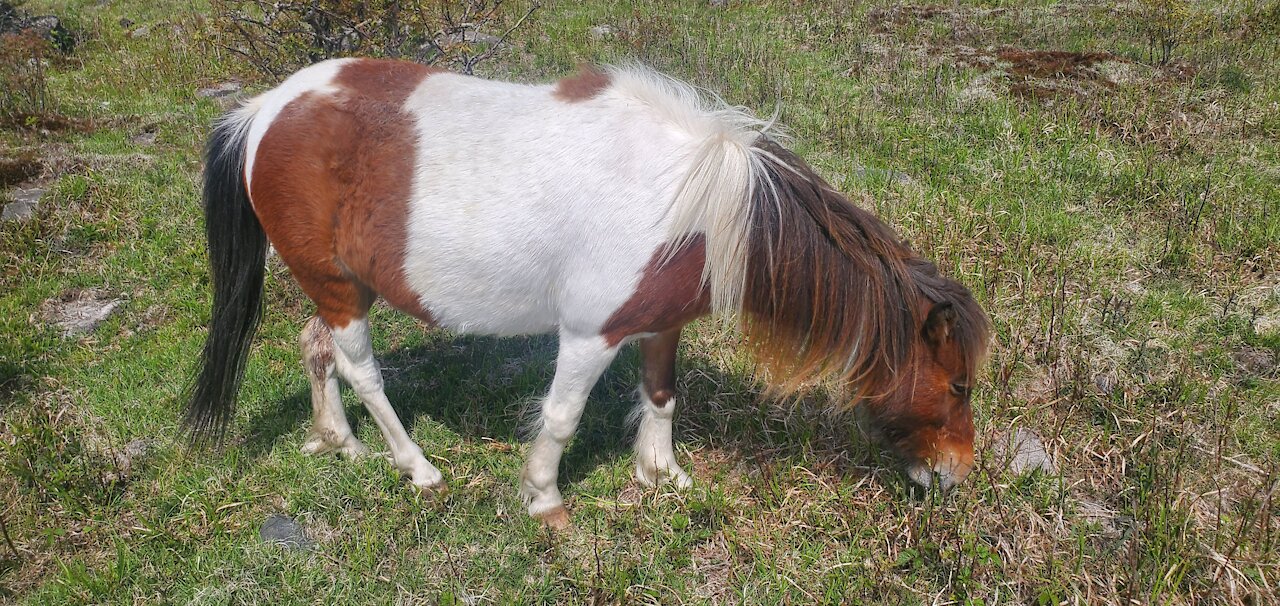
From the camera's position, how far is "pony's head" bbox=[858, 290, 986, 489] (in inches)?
97.9

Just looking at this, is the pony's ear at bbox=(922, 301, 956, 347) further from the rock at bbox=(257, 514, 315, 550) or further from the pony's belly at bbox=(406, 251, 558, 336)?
the rock at bbox=(257, 514, 315, 550)

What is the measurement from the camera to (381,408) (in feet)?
10.6

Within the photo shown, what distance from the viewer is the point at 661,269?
2.51 metres

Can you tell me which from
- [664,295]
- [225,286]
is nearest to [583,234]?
[664,295]

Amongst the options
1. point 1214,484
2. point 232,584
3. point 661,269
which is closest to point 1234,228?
point 1214,484

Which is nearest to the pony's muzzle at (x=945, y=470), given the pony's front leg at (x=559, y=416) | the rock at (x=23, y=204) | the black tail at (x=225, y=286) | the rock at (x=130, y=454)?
the pony's front leg at (x=559, y=416)

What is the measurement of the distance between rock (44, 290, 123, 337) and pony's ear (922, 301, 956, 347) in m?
4.55

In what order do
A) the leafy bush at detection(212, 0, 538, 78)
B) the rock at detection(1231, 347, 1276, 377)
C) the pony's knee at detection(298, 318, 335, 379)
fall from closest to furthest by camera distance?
1. the pony's knee at detection(298, 318, 335, 379)
2. the rock at detection(1231, 347, 1276, 377)
3. the leafy bush at detection(212, 0, 538, 78)

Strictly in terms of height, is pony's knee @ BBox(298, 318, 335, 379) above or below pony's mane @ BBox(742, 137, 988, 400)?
below

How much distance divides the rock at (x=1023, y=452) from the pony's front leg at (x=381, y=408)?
8.15 ft

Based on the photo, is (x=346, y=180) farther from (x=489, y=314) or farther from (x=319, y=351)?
(x=319, y=351)

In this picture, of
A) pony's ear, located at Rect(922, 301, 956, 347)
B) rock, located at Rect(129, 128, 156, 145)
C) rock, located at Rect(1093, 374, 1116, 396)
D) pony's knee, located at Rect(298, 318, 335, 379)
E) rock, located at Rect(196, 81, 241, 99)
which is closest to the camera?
pony's ear, located at Rect(922, 301, 956, 347)

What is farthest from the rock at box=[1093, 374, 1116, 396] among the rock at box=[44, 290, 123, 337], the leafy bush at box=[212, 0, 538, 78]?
the rock at box=[44, 290, 123, 337]

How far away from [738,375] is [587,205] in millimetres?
1630
